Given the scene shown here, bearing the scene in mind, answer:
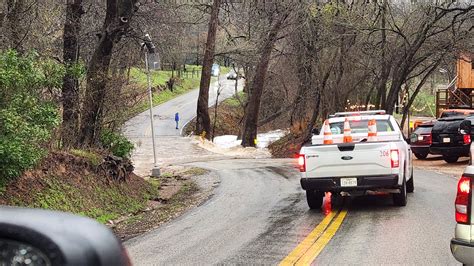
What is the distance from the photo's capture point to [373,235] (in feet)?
26.4

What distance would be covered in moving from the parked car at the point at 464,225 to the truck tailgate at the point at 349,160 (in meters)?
4.77

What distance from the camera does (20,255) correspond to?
71.2 inches

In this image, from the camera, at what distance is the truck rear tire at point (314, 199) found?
416 inches

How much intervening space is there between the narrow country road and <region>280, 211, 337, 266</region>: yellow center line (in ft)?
0.04

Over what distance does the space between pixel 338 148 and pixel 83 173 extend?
510cm

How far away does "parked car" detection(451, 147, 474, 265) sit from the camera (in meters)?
4.87

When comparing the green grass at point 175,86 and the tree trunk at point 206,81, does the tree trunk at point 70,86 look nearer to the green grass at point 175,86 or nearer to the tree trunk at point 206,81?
the tree trunk at point 206,81

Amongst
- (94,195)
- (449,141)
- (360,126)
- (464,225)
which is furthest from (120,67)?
(464,225)

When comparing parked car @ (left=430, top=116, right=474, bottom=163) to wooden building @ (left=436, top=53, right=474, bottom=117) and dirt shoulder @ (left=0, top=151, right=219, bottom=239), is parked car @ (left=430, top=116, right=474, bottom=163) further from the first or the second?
wooden building @ (left=436, top=53, right=474, bottom=117)

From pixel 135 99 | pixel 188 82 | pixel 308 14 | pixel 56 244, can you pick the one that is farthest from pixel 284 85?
pixel 188 82

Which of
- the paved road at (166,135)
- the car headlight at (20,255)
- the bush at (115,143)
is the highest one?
the car headlight at (20,255)

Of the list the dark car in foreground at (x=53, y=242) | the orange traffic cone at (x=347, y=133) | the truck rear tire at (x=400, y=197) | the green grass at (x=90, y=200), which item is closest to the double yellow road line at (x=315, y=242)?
the truck rear tire at (x=400, y=197)

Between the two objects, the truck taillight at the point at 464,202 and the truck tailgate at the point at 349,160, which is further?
the truck tailgate at the point at 349,160

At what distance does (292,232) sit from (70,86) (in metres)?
7.06
